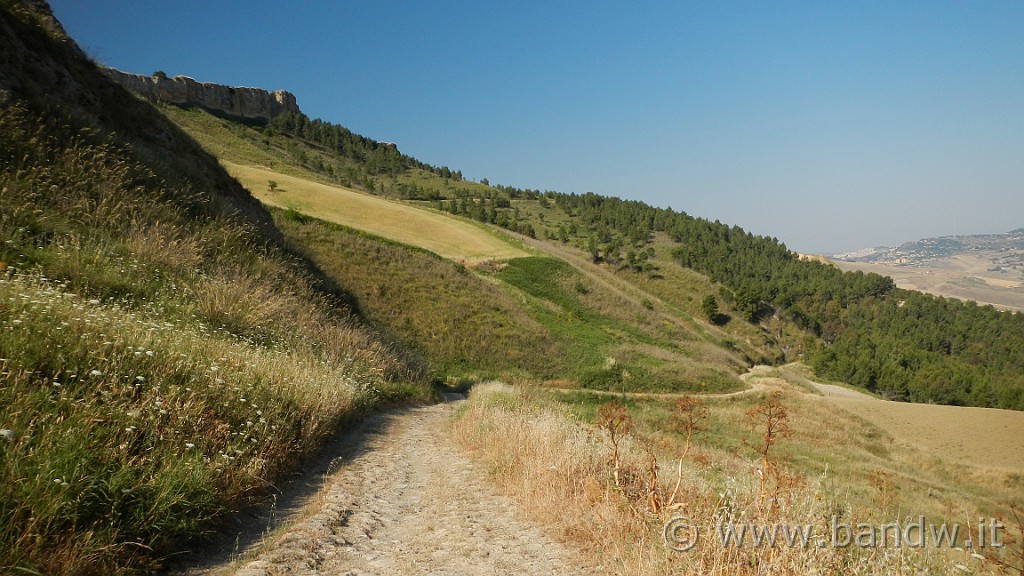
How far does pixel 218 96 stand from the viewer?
5128 inches

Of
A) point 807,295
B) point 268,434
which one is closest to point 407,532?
point 268,434

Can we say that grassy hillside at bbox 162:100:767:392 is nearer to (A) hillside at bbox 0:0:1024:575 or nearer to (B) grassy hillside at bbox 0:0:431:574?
(A) hillside at bbox 0:0:1024:575

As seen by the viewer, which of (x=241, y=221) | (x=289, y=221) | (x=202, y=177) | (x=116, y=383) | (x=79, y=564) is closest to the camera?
(x=79, y=564)

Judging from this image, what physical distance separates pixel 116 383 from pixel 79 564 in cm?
192

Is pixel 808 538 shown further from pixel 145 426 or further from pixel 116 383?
pixel 116 383

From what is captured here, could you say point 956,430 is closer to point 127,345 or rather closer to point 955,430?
point 955,430

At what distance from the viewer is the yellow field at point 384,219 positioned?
4316 cm

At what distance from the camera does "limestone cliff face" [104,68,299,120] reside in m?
107

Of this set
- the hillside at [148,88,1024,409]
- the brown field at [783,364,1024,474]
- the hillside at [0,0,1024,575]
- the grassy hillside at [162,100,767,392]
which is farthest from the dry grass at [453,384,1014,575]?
the hillside at [148,88,1024,409]

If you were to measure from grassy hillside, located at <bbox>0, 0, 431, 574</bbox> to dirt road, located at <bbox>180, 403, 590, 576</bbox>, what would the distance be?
2.25 ft

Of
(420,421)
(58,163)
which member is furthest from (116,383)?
(58,163)

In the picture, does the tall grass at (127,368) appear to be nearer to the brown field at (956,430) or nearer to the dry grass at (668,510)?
the dry grass at (668,510)

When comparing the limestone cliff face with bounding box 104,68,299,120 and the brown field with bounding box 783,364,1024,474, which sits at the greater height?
the limestone cliff face with bounding box 104,68,299,120

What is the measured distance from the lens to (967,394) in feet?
232
